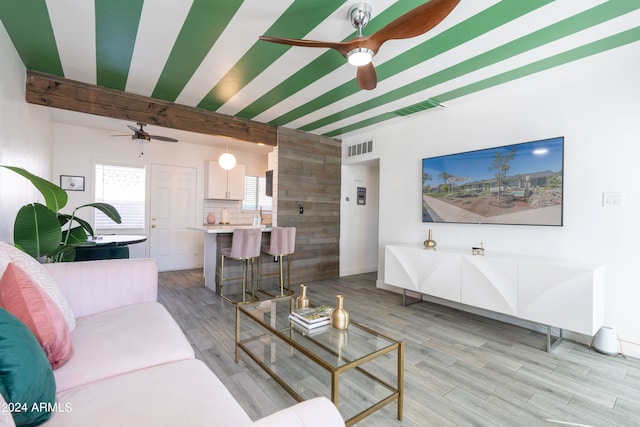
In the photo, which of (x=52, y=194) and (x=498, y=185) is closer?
(x=52, y=194)

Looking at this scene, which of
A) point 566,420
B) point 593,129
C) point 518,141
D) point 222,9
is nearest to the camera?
point 566,420

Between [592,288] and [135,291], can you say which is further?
[592,288]

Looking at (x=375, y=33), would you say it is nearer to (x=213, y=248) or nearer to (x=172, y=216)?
(x=213, y=248)

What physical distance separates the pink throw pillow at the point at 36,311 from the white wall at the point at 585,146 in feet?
12.0

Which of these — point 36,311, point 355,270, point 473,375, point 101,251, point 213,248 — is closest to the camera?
point 36,311

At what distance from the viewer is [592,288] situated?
7.44 feet

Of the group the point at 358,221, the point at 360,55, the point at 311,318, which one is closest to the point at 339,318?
the point at 311,318

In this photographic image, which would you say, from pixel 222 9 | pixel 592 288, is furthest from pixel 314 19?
pixel 592 288

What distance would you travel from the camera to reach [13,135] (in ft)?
8.30

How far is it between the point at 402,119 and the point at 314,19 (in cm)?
241

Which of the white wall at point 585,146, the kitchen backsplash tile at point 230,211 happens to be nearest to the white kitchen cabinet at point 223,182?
the kitchen backsplash tile at point 230,211

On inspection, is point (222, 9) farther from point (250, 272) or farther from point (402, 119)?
point (250, 272)

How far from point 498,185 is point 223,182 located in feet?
15.8

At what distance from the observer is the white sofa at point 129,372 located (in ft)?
2.94
